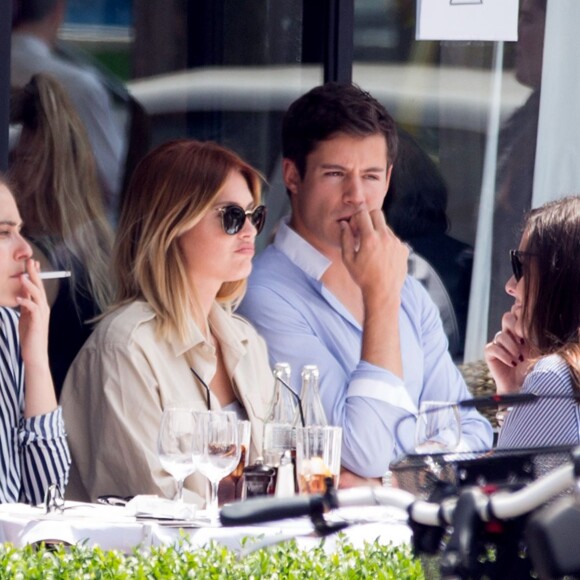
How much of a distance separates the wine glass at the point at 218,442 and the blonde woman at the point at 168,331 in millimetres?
438

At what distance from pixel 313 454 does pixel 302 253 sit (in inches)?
52.6

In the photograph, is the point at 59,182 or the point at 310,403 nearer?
the point at 310,403

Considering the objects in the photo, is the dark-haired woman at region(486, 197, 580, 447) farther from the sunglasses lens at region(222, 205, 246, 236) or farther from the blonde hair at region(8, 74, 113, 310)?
the blonde hair at region(8, 74, 113, 310)

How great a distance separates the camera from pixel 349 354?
4.77 metres

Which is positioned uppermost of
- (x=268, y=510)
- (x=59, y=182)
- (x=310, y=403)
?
(x=268, y=510)

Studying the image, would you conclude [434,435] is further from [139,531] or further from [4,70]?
[4,70]

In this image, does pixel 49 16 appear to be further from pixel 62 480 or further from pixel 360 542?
pixel 360 542

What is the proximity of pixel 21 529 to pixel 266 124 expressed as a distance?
3048 millimetres

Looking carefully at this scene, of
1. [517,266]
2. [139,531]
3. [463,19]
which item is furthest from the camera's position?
[463,19]

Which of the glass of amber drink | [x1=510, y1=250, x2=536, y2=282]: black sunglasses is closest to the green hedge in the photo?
the glass of amber drink

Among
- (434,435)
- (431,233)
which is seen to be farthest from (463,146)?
(434,435)

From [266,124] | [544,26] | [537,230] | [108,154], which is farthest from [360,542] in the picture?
[544,26]

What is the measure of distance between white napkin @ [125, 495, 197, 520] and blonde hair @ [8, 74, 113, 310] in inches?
73.8

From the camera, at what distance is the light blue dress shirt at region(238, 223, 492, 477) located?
4371 mm
